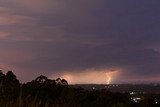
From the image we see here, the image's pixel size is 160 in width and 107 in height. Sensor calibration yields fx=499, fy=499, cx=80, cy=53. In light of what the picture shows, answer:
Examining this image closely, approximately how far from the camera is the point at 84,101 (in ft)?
61.4

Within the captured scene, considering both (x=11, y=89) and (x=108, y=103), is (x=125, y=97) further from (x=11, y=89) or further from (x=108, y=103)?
(x=11, y=89)

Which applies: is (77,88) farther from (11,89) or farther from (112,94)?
(11,89)

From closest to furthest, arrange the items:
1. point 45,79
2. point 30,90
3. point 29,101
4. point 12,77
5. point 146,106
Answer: point 29,101, point 146,106, point 30,90, point 45,79, point 12,77

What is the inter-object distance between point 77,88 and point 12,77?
3.80 m

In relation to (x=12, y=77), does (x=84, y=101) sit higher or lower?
lower

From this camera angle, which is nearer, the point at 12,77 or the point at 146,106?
the point at 146,106

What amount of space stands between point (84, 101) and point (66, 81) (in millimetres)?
2824

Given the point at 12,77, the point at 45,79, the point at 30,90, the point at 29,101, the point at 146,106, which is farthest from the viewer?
the point at 12,77

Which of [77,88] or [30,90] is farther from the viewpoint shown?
[77,88]

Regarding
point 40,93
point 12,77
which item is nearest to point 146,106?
point 40,93

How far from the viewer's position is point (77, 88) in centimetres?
2217

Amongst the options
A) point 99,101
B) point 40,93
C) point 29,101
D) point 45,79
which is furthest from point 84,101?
point 29,101

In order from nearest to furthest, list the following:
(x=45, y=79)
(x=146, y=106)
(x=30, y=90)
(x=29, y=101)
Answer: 1. (x=29, y=101)
2. (x=146, y=106)
3. (x=30, y=90)
4. (x=45, y=79)

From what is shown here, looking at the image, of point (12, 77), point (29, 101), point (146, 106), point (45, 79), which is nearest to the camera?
point (29, 101)
